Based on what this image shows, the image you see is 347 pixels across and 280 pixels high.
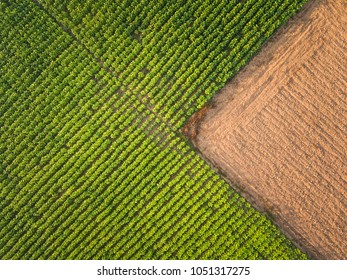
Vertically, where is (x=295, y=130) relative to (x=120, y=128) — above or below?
below

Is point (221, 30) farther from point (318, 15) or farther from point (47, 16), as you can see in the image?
point (47, 16)

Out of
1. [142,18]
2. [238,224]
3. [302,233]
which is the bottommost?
[302,233]

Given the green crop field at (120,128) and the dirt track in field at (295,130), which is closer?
the green crop field at (120,128)

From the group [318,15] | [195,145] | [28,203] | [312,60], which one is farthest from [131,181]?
[318,15]
